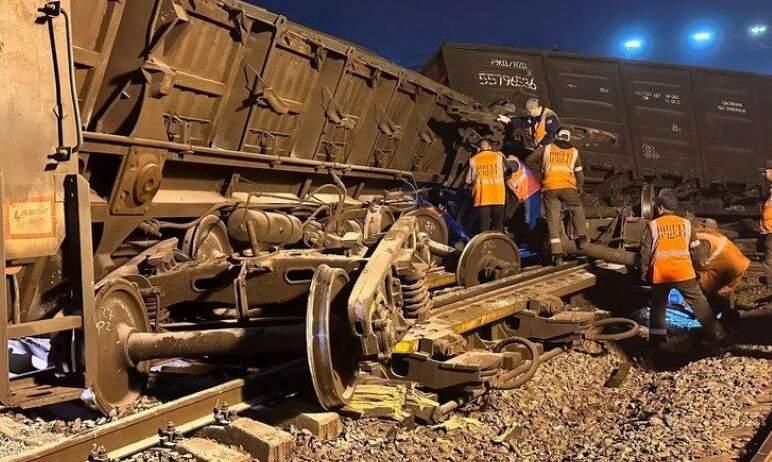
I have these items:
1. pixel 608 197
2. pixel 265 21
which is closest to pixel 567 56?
pixel 608 197

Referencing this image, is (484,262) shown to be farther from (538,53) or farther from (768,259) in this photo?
(538,53)

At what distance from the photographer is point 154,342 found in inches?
163

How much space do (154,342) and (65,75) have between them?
1632 millimetres

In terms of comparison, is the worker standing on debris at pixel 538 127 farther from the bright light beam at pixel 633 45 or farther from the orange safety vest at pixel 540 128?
the bright light beam at pixel 633 45

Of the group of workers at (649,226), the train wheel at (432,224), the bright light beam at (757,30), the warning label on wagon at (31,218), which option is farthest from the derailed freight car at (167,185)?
the bright light beam at (757,30)

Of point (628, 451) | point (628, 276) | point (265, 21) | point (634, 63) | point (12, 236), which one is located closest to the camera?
point (12, 236)

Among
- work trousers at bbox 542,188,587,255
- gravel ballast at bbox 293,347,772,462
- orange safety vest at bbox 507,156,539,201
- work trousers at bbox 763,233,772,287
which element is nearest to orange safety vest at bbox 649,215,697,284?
gravel ballast at bbox 293,347,772,462

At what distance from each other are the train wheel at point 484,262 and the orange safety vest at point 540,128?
204cm

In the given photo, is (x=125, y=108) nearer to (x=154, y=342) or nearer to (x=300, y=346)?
(x=154, y=342)

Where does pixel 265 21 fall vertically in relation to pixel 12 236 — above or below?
above

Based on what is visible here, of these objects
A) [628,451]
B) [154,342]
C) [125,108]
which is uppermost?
[125,108]

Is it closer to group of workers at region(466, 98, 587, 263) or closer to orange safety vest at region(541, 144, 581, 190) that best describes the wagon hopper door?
group of workers at region(466, 98, 587, 263)

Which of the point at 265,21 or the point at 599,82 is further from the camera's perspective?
the point at 599,82

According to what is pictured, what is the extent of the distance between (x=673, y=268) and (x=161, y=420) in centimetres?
515
